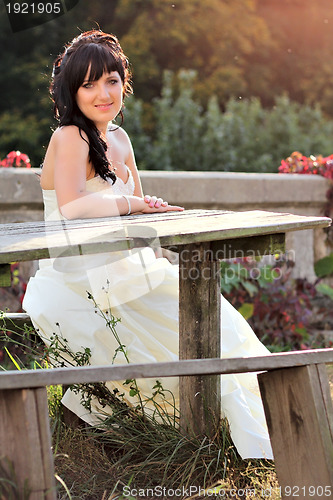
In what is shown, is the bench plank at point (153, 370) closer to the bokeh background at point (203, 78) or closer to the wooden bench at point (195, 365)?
the wooden bench at point (195, 365)

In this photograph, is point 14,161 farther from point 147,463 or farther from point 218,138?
point 218,138

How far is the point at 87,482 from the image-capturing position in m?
2.60

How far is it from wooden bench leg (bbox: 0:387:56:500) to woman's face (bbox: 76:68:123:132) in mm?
1563

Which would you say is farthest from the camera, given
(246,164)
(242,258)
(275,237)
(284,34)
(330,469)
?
(284,34)

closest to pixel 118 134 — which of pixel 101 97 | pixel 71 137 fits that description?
pixel 101 97

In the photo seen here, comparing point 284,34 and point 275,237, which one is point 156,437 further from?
point 284,34

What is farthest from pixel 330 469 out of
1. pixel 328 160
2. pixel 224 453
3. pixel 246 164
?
pixel 246 164

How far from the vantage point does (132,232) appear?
2150 millimetres

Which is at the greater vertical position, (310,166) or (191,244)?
(310,166)

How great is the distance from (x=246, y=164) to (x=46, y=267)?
7066 millimetres

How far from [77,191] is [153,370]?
1.13m

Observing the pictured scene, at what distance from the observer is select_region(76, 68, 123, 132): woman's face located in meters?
3.12

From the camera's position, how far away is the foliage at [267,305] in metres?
4.89

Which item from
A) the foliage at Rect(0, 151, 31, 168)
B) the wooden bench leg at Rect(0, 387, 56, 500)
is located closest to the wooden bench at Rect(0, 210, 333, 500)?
the wooden bench leg at Rect(0, 387, 56, 500)
